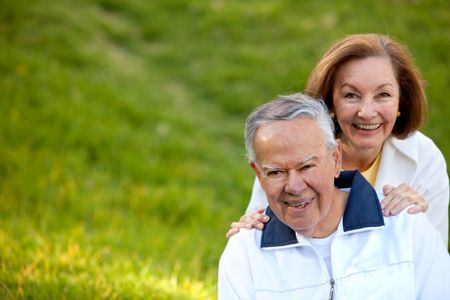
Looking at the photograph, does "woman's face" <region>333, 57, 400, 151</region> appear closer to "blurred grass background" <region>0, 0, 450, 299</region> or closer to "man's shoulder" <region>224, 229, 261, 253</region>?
"man's shoulder" <region>224, 229, 261, 253</region>

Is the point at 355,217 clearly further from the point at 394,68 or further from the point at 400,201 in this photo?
the point at 394,68

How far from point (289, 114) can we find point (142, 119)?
4.51m

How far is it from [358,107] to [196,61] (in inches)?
211

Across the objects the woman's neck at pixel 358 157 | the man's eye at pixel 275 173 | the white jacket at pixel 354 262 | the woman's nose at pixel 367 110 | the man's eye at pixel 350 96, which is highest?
the man's eye at pixel 350 96

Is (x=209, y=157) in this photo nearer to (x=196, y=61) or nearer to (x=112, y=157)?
(x=112, y=157)

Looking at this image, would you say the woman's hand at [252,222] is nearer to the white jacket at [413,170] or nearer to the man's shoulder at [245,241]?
the man's shoulder at [245,241]

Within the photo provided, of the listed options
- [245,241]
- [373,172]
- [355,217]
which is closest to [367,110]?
[373,172]

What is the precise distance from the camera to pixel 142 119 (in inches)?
277

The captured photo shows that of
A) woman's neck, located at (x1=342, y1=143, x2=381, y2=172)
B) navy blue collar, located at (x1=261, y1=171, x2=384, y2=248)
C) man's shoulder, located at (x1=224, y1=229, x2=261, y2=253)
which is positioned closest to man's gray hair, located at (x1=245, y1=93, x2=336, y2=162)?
navy blue collar, located at (x1=261, y1=171, x2=384, y2=248)

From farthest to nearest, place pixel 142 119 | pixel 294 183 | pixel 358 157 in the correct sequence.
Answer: pixel 142 119
pixel 358 157
pixel 294 183

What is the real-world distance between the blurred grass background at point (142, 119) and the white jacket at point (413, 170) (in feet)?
3.58

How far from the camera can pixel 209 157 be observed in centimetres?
685

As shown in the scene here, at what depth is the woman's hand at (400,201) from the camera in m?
2.86

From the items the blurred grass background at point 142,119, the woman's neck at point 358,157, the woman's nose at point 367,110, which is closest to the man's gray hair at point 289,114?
the woman's nose at point 367,110
